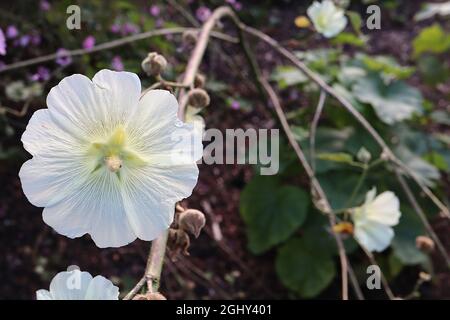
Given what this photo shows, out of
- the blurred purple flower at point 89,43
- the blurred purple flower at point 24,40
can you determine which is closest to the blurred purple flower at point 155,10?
the blurred purple flower at point 89,43

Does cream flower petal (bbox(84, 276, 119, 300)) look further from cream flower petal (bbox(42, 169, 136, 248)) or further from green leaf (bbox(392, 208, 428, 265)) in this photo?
green leaf (bbox(392, 208, 428, 265))

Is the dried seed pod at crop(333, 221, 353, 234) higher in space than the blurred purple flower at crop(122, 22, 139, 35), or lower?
lower

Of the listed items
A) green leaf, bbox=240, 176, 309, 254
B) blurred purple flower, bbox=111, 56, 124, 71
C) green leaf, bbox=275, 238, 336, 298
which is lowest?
green leaf, bbox=275, 238, 336, 298

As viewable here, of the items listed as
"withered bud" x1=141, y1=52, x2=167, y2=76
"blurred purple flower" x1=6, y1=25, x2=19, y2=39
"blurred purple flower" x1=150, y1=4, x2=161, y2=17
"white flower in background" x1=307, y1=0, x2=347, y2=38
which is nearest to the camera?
"withered bud" x1=141, y1=52, x2=167, y2=76

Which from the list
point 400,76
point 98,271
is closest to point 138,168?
point 98,271

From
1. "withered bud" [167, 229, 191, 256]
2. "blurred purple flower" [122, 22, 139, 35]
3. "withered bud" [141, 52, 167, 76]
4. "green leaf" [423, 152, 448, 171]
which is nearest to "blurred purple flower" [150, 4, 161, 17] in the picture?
"blurred purple flower" [122, 22, 139, 35]

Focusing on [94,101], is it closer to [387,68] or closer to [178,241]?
[178,241]

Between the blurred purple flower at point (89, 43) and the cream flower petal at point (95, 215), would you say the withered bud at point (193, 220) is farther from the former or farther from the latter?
the blurred purple flower at point (89, 43)
